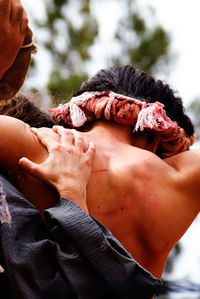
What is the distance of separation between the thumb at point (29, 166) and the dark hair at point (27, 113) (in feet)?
2.55

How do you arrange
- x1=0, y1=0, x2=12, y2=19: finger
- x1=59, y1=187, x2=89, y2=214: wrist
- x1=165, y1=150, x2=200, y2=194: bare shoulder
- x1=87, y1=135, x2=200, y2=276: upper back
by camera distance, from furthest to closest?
1. x1=165, y1=150, x2=200, y2=194: bare shoulder
2. x1=87, y1=135, x2=200, y2=276: upper back
3. x1=59, y1=187, x2=89, y2=214: wrist
4. x1=0, y1=0, x2=12, y2=19: finger

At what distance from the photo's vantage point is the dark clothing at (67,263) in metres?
1.73

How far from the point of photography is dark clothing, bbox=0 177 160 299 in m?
1.73

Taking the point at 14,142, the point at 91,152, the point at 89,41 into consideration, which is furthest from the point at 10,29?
the point at 89,41

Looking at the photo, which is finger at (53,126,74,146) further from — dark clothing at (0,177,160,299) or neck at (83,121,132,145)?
dark clothing at (0,177,160,299)

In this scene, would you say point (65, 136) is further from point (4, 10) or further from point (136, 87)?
point (4, 10)

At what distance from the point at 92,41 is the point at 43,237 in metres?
9.60

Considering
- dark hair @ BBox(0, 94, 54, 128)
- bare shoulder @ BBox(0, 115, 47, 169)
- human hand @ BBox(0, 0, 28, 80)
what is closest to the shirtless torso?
bare shoulder @ BBox(0, 115, 47, 169)

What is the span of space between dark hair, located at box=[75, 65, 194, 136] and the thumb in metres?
0.69

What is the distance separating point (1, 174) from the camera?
203cm

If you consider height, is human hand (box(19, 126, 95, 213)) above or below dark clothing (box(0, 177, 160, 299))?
above

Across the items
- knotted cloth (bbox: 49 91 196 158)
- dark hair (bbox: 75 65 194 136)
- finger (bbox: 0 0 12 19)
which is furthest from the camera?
dark hair (bbox: 75 65 194 136)

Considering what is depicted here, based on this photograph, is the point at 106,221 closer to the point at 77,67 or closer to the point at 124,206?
the point at 124,206

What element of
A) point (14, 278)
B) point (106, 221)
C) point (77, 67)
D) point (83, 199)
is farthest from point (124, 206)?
point (77, 67)
